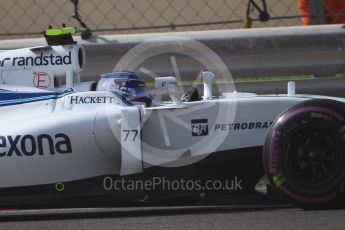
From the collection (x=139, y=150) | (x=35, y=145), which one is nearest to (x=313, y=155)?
(x=139, y=150)

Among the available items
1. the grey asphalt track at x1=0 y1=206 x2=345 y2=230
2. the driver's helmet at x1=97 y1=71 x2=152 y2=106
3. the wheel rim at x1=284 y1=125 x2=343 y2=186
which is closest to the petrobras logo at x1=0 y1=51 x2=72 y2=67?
the driver's helmet at x1=97 y1=71 x2=152 y2=106

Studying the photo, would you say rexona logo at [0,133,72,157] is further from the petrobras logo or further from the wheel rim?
the wheel rim

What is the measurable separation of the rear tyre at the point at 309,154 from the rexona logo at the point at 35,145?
4.10 feet

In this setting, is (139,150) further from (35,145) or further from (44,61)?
(44,61)

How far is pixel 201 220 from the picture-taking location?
5.23 m

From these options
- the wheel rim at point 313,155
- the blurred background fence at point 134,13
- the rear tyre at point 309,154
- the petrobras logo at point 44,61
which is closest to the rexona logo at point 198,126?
the rear tyre at point 309,154

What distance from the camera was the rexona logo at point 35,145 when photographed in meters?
5.79

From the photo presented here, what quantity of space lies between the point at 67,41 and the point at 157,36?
1.72 m

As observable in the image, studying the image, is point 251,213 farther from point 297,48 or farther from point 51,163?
point 297,48

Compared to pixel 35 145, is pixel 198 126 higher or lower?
higher

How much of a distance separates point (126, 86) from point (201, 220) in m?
1.30

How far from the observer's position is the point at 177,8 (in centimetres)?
903

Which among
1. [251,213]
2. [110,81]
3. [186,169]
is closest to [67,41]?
[110,81]

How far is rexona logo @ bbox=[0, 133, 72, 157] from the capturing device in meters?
5.79
